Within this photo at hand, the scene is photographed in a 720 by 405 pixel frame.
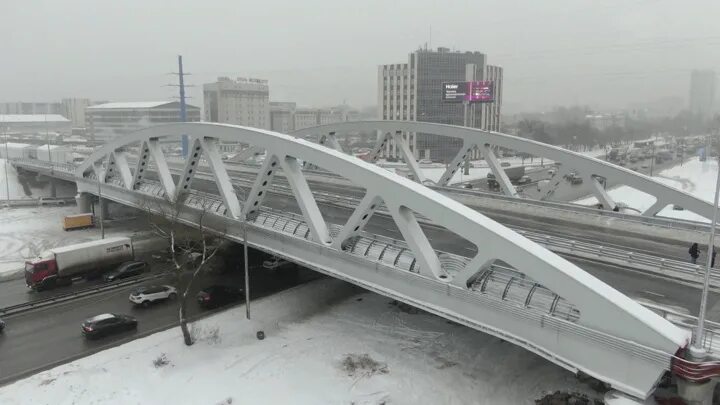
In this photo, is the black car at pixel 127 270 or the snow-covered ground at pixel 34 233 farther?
the snow-covered ground at pixel 34 233

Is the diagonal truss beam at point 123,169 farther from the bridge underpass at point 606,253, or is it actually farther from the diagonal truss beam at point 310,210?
the diagonal truss beam at point 310,210

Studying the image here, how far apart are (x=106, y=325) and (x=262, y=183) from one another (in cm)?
1022

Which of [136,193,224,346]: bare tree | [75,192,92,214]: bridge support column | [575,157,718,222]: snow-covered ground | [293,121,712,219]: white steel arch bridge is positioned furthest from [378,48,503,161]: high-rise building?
[136,193,224,346]: bare tree

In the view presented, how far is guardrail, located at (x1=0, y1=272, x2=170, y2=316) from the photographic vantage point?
27.3 meters

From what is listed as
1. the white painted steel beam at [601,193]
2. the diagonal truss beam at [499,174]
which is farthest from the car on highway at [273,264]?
the white painted steel beam at [601,193]

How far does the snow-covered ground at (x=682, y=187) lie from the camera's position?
2112 inches

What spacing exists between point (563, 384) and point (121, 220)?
4817 cm

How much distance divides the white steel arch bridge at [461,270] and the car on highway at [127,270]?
8000mm

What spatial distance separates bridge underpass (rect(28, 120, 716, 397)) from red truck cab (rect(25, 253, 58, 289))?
37.8ft

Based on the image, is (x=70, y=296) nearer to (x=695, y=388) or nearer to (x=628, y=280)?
(x=628, y=280)

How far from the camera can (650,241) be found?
86.5 feet

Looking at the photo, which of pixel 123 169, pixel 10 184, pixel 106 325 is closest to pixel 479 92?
pixel 123 169

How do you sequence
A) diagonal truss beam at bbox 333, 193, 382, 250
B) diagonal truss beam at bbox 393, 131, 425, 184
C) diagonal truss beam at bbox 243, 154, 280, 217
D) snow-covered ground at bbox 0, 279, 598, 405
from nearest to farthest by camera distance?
snow-covered ground at bbox 0, 279, 598, 405, diagonal truss beam at bbox 333, 193, 382, 250, diagonal truss beam at bbox 243, 154, 280, 217, diagonal truss beam at bbox 393, 131, 425, 184

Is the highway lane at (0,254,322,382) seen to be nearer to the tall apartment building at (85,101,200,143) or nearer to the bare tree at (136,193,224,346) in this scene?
the bare tree at (136,193,224,346)
